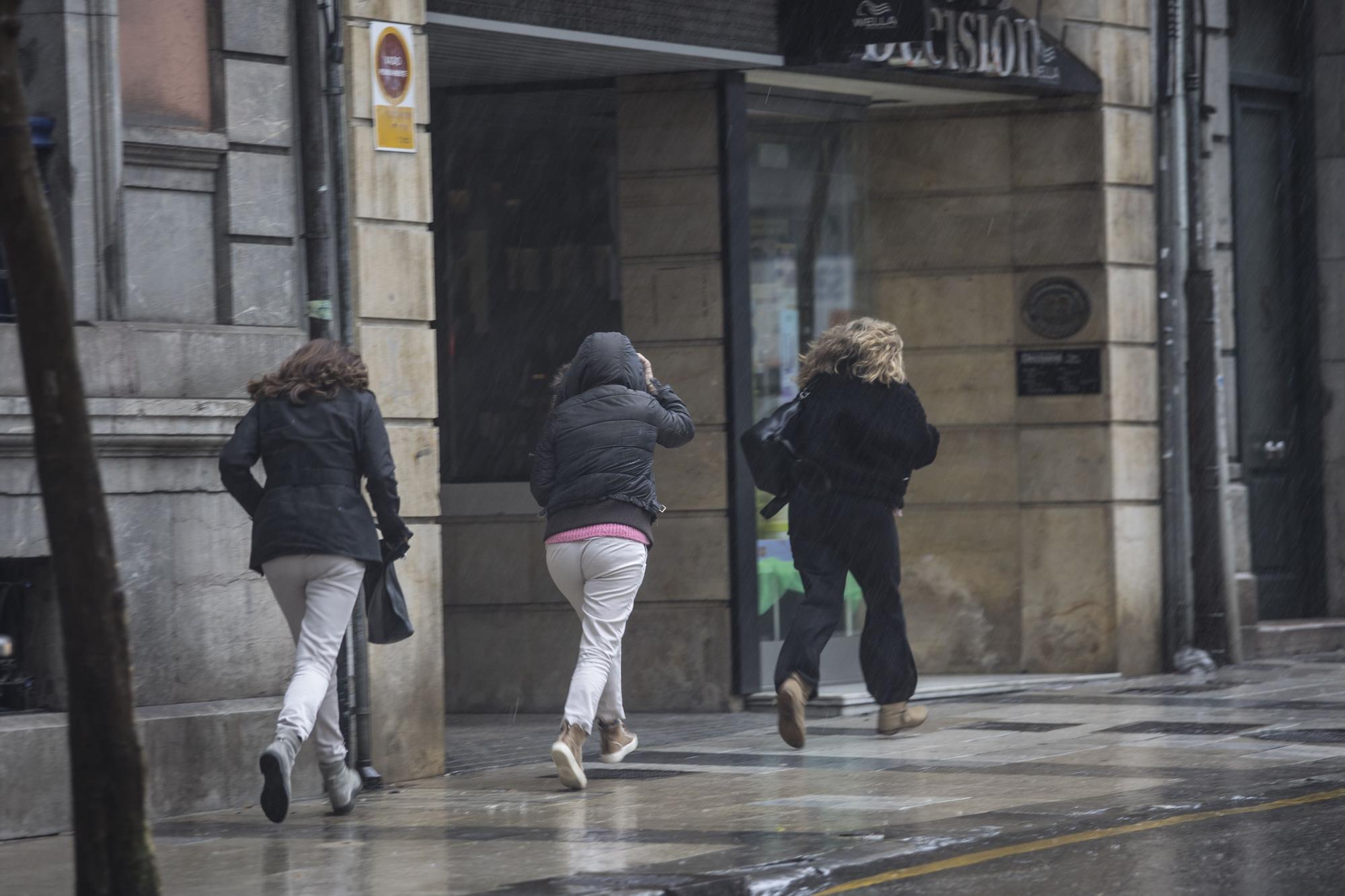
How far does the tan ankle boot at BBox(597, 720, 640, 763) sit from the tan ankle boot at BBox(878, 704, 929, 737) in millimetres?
1672

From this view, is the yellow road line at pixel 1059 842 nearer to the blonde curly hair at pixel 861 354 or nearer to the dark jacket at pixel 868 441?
the dark jacket at pixel 868 441

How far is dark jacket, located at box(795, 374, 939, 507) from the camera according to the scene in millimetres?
10352

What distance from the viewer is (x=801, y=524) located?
1049cm

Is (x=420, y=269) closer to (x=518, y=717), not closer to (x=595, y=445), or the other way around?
(x=595, y=445)

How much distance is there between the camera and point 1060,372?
13.8m

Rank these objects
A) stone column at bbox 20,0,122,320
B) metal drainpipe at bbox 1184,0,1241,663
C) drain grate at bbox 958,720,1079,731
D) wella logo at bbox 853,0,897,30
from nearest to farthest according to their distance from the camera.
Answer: stone column at bbox 20,0,122,320
drain grate at bbox 958,720,1079,731
wella logo at bbox 853,0,897,30
metal drainpipe at bbox 1184,0,1241,663

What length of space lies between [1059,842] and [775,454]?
3597mm

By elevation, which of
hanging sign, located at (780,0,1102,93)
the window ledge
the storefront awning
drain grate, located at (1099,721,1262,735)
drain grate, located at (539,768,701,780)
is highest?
hanging sign, located at (780,0,1102,93)

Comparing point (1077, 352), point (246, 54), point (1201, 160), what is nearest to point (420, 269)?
point (246, 54)

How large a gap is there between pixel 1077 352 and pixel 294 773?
21.4 feet

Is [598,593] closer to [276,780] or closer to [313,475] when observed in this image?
[313,475]

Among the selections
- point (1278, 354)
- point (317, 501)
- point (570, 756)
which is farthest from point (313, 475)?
point (1278, 354)

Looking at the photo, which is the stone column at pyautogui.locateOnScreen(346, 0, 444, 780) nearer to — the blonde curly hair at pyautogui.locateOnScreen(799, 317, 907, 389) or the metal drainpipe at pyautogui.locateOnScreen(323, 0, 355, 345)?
the metal drainpipe at pyautogui.locateOnScreen(323, 0, 355, 345)

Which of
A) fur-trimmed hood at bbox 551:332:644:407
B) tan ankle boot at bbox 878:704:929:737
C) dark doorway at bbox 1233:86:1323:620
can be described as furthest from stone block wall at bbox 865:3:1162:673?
fur-trimmed hood at bbox 551:332:644:407
